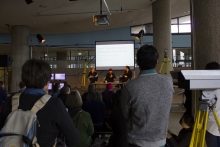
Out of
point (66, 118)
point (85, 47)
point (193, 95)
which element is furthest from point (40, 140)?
point (85, 47)

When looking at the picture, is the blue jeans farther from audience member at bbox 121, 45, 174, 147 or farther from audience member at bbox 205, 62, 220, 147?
audience member at bbox 121, 45, 174, 147

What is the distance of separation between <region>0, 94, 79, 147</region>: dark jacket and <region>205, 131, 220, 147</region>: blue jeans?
55.7 inches

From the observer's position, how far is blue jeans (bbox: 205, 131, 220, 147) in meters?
2.12

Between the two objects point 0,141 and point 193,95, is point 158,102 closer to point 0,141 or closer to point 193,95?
point 0,141

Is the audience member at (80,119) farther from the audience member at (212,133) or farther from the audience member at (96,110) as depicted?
the audience member at (212,133)

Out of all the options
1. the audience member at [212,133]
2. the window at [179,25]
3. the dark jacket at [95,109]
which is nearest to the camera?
the audience member at [212,133]

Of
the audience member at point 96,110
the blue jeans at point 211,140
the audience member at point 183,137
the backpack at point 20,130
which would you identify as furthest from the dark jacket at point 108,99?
the backpack at point 20,130

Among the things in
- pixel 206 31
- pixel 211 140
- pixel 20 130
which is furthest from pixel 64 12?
pixel 20 130

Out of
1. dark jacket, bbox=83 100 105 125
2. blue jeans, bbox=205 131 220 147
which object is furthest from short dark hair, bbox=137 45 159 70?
dark jacket, bbox=83 100 105 125

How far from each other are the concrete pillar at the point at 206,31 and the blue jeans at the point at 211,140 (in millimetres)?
922

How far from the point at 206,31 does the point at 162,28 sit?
6110 mm

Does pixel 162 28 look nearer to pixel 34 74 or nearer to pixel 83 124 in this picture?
pixel 83 124

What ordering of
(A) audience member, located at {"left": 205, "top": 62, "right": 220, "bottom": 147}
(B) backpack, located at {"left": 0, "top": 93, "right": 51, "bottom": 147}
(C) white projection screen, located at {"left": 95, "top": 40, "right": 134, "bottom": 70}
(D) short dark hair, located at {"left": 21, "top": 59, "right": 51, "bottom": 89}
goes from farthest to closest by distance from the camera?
(C) white projection screen, located at {"left": 95, "top": 40, "right": 134, "bottom": 70}
(A) audience member, located at {"left": 205, "top": 62, "right": 220, "bottom": 147}
(D) short dark hair, located at {"left": 21, "top": 59, "right": 51, "bottom": 89}
(B) backpack, located at {"left": 0, "top": 93, "right": 51, "bottom": 147}

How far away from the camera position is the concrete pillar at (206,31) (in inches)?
106
